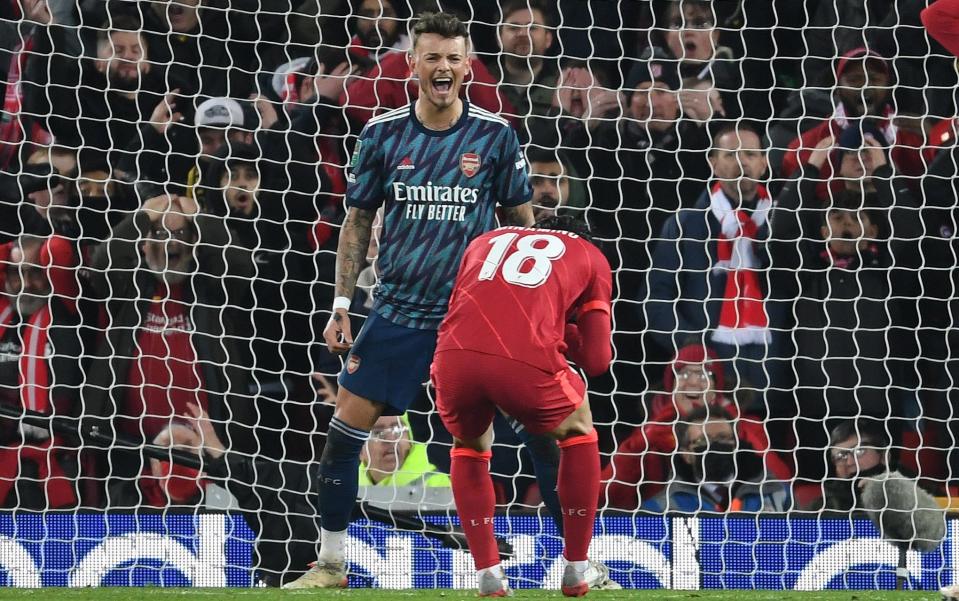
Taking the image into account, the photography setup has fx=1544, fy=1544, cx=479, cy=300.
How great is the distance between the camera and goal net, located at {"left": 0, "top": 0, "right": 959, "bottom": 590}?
6.50 m

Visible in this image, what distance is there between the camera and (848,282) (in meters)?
6.68

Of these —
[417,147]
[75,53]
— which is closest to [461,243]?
[417,147]

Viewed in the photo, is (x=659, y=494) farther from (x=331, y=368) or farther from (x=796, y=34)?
(x=796, y=34)

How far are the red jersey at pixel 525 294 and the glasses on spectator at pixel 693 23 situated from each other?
3.22 meters

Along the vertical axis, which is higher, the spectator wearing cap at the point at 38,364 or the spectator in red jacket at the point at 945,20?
the spectator in red jacket at the point at 945,20

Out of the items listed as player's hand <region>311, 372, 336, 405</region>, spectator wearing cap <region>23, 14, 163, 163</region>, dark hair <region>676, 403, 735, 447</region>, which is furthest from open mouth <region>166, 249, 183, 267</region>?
dark hair <region>676, 403, 735, 447</region>

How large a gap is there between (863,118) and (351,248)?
3.01m

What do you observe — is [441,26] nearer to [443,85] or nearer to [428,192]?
[443,85]

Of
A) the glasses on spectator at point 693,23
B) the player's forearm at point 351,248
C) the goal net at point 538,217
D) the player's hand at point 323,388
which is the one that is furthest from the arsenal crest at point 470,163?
the glasses on spectator at point 693,23

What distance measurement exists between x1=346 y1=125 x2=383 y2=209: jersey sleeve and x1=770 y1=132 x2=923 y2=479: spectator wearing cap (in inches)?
95.5

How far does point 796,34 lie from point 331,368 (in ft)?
9.19

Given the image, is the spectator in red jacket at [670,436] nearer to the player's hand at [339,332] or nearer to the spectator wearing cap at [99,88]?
the player's hand at [339,332]

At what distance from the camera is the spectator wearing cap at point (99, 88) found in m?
6.94

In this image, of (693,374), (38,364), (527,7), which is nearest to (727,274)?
(693,374)
